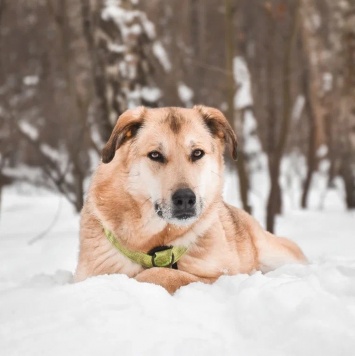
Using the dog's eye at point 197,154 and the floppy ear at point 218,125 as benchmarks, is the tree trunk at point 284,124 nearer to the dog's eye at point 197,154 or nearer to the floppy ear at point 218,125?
the floppy ear at point 218,125

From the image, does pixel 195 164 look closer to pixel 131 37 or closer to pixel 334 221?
pixel 131 37

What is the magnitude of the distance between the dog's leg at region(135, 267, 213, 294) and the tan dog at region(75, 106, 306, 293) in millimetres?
11

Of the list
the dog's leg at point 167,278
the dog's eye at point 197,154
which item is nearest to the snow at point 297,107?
the dog's eye at point 197,154

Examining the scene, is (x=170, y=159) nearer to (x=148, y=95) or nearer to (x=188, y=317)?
(x=188, y=317)

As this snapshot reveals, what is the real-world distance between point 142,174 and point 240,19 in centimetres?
2022

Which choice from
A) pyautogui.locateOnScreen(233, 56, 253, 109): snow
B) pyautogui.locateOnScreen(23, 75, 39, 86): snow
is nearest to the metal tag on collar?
pyautogui.locateOnScreen(233, 56, 253, 109): snow

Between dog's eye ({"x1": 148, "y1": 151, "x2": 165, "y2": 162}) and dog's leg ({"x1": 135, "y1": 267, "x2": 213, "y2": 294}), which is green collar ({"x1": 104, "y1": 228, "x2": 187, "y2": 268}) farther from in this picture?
dog's eye ({"x1": 148, "y1": 151, "x2": 165, "y2": 162})

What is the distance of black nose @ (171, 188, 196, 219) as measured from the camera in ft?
11.6

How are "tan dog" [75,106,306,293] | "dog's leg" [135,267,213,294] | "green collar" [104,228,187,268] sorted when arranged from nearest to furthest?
1. "dog's leg" [135,267,213,294]
2. "tan dog" [75,106,306,293]
3. "green collar" [104,228,187,268]

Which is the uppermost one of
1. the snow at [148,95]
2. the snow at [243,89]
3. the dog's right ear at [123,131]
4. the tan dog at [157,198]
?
the snow at [243,89]

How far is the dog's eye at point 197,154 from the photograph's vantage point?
3.84 meters

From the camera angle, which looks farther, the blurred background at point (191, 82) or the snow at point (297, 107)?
the snow at point (297, 107)

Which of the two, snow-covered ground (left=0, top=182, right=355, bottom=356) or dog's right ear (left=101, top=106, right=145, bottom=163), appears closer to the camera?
snow-covered ground (left=0, top=182, right=355, bottom=356)

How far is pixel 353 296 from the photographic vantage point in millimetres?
2996
